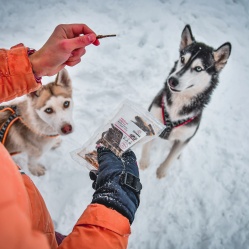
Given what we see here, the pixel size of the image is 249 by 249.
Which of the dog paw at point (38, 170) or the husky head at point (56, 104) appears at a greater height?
the husky head at point (56, 104)

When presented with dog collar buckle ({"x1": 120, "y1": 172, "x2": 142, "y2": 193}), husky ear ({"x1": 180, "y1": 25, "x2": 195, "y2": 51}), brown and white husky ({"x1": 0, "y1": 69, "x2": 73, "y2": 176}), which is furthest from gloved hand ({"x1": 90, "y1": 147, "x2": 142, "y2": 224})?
husky ear ({"x1": 180, "y1": 25, "x2": 195, "y2": 51})

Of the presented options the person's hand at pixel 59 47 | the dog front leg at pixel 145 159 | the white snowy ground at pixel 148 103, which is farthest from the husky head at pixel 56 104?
the dog front leg at pixel 145 159

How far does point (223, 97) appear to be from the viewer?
351 cm

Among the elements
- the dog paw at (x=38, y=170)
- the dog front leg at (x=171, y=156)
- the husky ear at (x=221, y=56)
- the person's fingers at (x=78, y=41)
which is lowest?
the dog paw at (x=38, y=170)

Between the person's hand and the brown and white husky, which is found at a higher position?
the person's hand

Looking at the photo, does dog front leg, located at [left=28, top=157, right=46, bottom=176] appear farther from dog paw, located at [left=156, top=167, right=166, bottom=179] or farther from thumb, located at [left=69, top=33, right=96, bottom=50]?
thumb, located at [left=69, top=33, right=96, bottom=50]

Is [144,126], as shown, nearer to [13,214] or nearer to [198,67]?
[198,67]

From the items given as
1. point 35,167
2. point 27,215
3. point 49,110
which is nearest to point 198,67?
point 49,110

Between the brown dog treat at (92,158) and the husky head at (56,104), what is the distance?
1.39 ft

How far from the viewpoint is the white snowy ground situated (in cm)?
257

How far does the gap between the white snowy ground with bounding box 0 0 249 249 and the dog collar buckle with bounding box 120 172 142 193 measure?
1.48 m

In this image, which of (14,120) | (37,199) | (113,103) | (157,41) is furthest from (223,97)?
(37,199)

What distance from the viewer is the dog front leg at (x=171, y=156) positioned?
249 centimetres

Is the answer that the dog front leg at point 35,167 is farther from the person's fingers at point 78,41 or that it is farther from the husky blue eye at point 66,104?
the person's fingers at point 78,41
